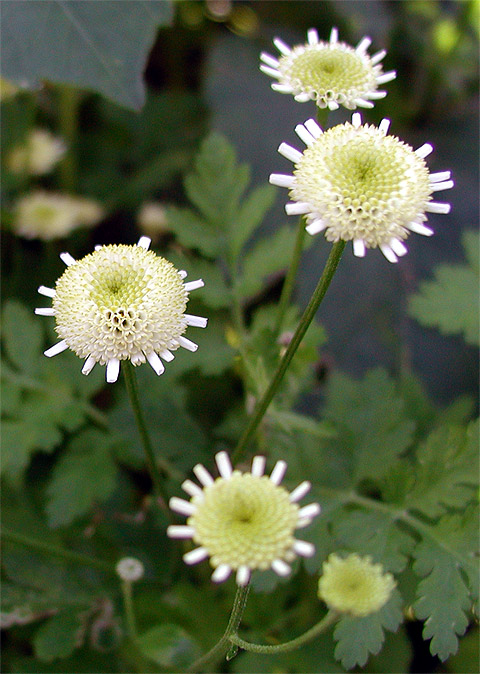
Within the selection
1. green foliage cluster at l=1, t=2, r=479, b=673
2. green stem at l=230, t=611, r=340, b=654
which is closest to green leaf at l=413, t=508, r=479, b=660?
green foliage cluster at l=1, t=2, r=479, b=673

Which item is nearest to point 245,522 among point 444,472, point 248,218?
point 444,472

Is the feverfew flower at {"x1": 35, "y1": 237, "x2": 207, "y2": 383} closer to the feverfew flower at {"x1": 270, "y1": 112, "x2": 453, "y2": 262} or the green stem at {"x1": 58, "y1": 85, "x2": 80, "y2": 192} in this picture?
the feverfew flower at {"x1": 270, "y1": 112, "x2": 453, "y2": 262}

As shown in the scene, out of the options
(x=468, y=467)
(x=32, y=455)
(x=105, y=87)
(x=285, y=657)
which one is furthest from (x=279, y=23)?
(x=285, y=657)

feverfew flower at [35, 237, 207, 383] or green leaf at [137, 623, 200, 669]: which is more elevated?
feverfew flower at [35, 237, 207, 383]

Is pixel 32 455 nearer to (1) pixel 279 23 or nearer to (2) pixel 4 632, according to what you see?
(2) pixel 4 632

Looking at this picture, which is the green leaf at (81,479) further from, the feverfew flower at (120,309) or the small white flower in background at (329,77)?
the small white flower in background at (329,77)

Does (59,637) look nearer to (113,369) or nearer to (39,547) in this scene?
(39,547)

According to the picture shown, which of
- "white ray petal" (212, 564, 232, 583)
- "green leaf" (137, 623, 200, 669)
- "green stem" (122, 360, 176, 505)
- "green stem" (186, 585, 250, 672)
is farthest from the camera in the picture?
"green leaf" (137, 623, 200, 669)
